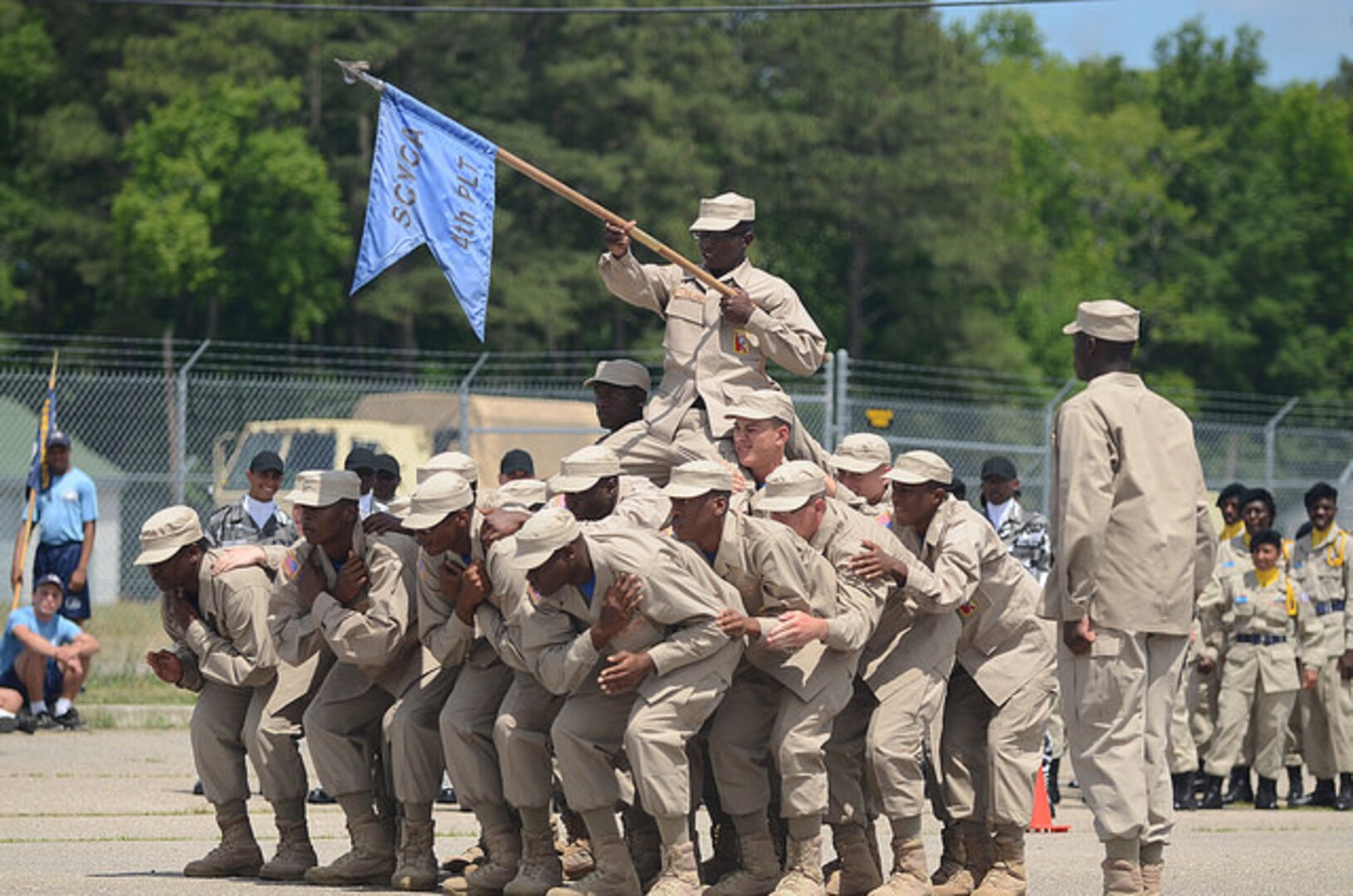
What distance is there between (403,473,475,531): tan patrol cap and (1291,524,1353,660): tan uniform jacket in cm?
853

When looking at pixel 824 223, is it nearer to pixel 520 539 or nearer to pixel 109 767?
pixel 109 767

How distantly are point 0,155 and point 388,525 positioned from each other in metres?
37.6

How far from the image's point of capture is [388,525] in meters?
10.7

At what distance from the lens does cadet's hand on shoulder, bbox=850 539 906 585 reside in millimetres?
9578

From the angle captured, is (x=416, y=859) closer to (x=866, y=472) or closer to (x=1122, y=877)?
(x=866, y=472)

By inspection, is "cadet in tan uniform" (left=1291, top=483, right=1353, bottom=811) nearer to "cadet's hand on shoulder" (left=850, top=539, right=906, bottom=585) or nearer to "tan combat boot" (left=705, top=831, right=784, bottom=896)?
"cadet's hand on shoulder" (left=850, top=539, right=906, bottom=585)

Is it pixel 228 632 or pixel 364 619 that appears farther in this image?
pixel 228 632

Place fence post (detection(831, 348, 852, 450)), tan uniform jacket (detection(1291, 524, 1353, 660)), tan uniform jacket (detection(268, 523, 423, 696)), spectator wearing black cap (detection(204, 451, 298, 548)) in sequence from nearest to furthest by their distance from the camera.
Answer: tan uniform jacket (detection(268, 523, 423, 696)) → spectator wearing black cap (detection(204, 451, 298, 548)) → tan uniform jacket (detection(1291, 524, 1353, 660)) → fence post (detection(831, 348, 852, 450))

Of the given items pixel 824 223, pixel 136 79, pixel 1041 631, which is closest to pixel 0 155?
pixel 136 79

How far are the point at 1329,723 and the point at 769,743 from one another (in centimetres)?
793

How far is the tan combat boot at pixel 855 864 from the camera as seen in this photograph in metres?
10.0

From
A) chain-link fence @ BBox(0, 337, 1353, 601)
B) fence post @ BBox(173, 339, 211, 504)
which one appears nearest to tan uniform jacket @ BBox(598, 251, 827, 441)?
chain-link fence @ BBox(0, 337, 1353, 601)

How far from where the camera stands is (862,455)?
11359mm

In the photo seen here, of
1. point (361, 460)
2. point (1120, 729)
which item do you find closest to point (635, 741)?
point (1120, 729)
